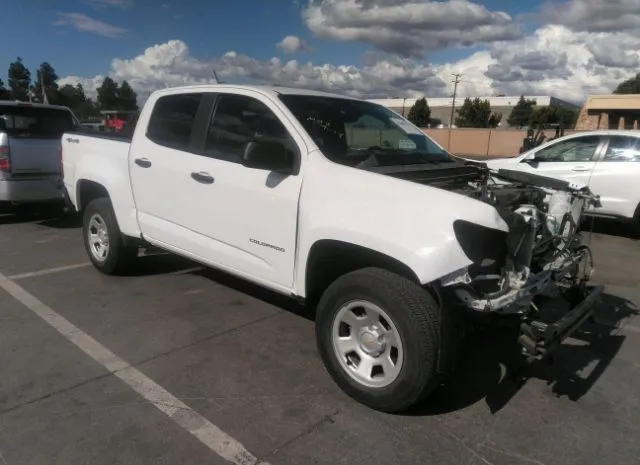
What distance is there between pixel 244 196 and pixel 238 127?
657 mm

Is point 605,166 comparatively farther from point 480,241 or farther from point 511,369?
point 480,241

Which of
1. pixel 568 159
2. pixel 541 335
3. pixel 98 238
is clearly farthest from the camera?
pixel 568 159

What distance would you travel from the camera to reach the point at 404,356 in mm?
3068

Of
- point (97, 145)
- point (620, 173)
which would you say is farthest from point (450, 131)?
point (97, 145)

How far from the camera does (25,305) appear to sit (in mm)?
4992

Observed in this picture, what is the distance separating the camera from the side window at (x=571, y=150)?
8.96m

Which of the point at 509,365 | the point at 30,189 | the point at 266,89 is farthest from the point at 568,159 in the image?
the point at 30,189

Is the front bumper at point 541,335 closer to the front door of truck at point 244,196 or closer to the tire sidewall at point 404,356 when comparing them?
the tire sidewall at point 404,356

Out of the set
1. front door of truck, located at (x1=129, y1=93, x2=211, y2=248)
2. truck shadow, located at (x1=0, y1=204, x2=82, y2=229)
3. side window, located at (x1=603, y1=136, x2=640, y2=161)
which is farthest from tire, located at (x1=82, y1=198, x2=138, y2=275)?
side window, located at (x1=603, y1=136, x2=640, y2=161)

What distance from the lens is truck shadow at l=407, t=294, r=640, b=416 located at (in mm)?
3502

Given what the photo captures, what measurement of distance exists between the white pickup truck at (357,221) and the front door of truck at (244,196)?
12mm

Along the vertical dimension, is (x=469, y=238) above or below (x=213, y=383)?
above

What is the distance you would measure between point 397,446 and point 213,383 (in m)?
1.29

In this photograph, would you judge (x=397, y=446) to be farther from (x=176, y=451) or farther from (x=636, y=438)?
(x=636, y=438)
